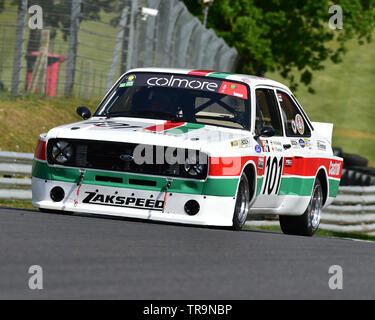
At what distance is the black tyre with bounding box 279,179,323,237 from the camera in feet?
40.4

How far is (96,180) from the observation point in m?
9.53

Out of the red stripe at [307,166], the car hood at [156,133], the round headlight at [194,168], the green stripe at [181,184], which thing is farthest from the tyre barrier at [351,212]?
the round headlight at [194,168]

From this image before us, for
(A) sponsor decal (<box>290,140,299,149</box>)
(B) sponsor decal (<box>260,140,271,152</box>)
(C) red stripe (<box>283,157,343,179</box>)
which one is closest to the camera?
(B) sponsor decal (<box>260,140,271,152</box>)

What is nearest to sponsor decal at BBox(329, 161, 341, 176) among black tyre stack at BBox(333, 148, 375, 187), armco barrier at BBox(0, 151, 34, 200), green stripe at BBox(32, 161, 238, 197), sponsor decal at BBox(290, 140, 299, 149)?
sponsor decal at BBox(290, 140, 299, 149)

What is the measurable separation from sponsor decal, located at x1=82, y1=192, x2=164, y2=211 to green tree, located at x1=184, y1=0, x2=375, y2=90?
2992cm

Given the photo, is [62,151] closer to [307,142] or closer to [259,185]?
[259,185]

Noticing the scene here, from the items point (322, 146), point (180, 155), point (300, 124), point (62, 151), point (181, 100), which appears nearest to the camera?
point (180, 155)

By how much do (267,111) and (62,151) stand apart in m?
2.75

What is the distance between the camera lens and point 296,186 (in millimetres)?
11695

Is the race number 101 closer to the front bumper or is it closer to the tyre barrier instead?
the front bumper

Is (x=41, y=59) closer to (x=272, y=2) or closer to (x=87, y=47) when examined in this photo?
(x=87, y=47)

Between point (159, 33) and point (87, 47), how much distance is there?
3.52m

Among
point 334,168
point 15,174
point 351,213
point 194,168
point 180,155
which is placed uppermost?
point 180,155

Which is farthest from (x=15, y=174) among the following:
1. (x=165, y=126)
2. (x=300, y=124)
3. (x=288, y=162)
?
(x=165, y=126)
